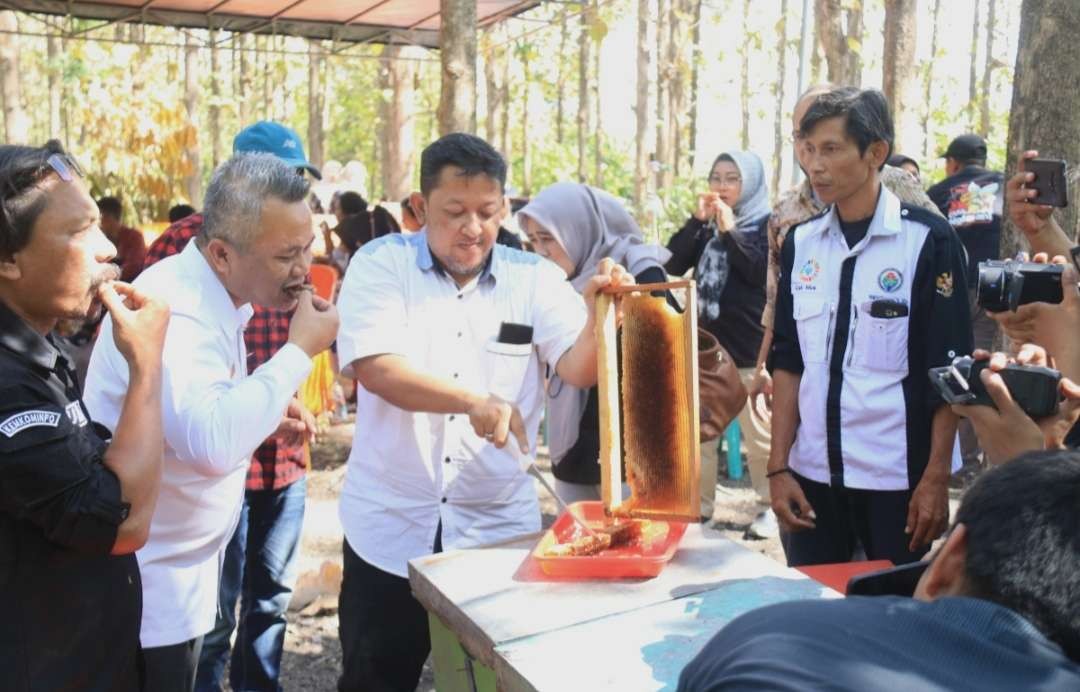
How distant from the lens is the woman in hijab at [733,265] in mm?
6238

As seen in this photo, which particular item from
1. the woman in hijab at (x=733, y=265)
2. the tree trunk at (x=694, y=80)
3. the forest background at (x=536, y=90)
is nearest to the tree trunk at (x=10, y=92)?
the forest background at (x=536, y=90)

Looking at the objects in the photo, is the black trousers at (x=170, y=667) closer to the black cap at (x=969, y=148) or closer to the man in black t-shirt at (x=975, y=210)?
the man in black t-shirt at (x=975, y=210)

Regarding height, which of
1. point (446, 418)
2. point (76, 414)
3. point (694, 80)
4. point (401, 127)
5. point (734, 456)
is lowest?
point (734, 456)

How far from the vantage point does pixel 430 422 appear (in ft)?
10.4

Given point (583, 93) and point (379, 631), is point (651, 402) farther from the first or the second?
point (583, 93)

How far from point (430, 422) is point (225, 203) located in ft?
3.10

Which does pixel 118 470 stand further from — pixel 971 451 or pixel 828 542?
pixel 971 451

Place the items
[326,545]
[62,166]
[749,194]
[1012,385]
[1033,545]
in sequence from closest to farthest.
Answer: [1033,545] → [62,166] → [1012,385] → [326,545] → [749,194]

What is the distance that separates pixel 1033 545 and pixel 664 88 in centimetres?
2135

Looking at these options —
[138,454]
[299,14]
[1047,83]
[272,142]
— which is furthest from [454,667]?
[299,14]

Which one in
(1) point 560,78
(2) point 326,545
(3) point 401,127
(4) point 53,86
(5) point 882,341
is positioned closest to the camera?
(5) point 882,341

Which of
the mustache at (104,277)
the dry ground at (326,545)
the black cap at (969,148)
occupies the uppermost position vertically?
the black cap at (969,148)

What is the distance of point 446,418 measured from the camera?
319 centimetres

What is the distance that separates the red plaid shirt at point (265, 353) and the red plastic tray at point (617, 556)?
59.0 inches
